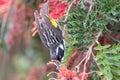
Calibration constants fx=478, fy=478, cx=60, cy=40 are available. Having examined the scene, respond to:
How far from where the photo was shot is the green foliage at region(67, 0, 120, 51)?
1.31 m

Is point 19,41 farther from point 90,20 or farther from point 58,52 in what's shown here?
point 90,20

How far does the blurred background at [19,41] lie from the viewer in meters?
1.93

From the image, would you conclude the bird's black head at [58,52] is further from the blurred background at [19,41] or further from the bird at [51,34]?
the blurred background at [19,41]

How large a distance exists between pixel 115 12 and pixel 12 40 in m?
0.95

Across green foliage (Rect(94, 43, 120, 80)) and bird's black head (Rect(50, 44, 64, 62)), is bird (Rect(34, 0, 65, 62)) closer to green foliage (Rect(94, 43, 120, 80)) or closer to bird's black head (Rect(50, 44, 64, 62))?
bird's black head (Rect(50, 44, 64, 62))

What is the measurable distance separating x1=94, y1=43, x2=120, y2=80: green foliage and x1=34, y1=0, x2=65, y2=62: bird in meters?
0.18

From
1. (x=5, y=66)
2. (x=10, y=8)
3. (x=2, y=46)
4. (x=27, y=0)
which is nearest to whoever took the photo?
(x=10, y=8)

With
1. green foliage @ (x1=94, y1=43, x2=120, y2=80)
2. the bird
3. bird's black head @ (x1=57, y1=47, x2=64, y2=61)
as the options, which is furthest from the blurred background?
green foliage @ (x1=94, y1=43, x2=120, y2=80)

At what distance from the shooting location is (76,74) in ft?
3.91

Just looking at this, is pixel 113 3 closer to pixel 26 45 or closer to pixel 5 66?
pixel 26 45

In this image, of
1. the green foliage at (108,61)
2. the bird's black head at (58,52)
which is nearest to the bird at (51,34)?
the bird's black head at (58,52)

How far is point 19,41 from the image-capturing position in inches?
89.9

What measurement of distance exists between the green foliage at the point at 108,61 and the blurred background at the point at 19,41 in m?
0.60

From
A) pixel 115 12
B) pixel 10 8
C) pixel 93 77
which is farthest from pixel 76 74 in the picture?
pixel 10 8
